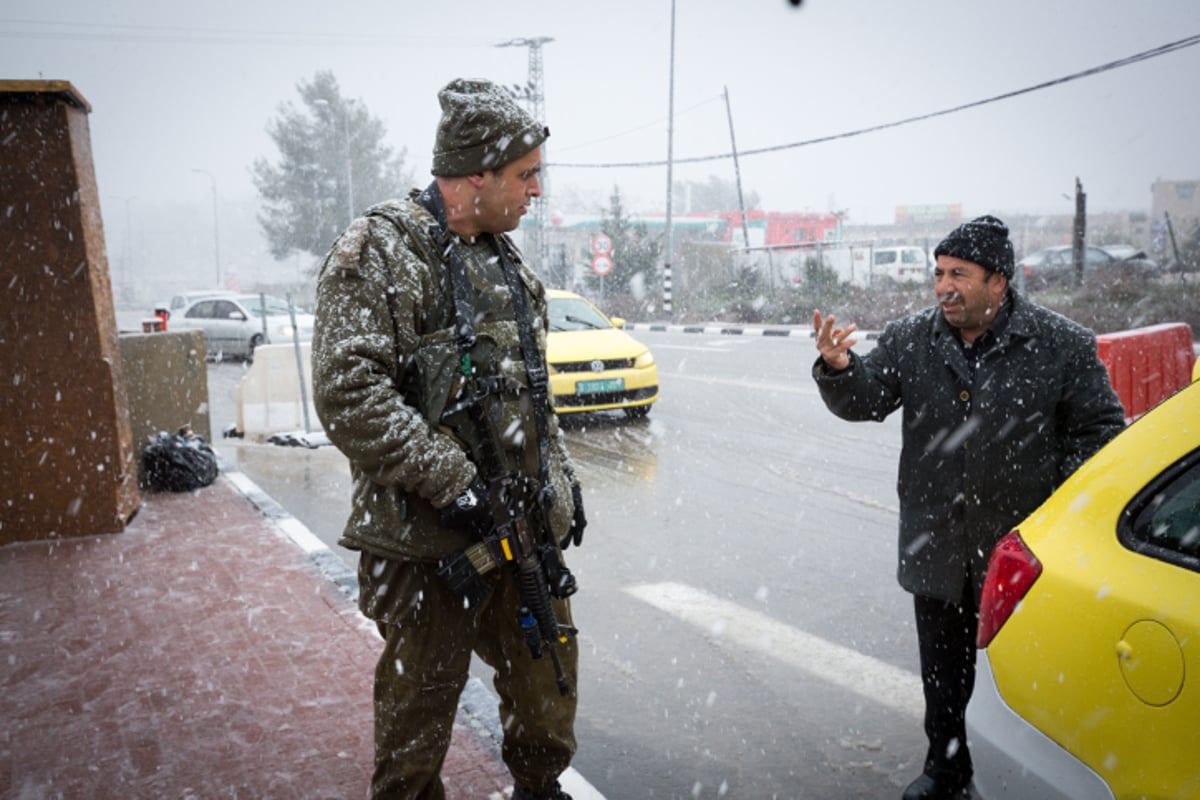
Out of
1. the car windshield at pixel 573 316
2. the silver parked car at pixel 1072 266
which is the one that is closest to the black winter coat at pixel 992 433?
the car windshield at pixel 573 316

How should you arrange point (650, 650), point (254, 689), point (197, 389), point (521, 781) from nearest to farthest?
point (521, 781) < point (254, 689) < point (650, 650) < point (197, 389)

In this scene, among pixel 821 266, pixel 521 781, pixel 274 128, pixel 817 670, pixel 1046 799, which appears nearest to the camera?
pixel 1046 799

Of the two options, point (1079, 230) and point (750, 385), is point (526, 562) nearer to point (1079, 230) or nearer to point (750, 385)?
point (750, 385)

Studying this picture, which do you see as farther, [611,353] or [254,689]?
[611,353]

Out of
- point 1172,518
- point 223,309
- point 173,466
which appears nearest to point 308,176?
point 223,309

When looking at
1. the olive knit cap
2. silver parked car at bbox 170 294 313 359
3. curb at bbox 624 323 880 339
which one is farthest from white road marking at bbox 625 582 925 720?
silver parked car at bbox 170 294 313 359

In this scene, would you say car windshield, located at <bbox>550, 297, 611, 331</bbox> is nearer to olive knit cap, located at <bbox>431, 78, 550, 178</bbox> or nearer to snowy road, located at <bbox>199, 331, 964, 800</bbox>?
snowy road, located at <bbox>199, 331, 964, 800</bbox>

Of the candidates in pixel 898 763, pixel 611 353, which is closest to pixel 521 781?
pixel 898 763

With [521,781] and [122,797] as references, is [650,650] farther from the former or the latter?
[122,797]

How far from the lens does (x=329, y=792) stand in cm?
304

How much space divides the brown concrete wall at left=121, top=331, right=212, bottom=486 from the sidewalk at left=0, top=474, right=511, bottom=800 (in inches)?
88.7

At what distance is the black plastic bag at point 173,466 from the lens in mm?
7457

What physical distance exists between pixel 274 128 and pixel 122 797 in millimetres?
61424

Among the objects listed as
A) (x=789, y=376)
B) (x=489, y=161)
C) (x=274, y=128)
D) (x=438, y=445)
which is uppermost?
(x=274, y=128)
